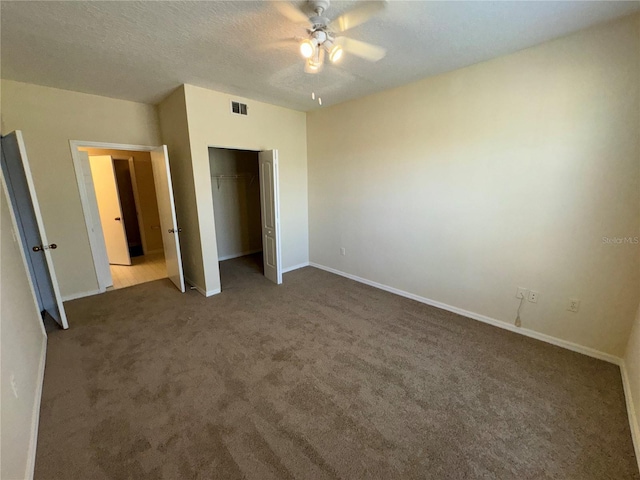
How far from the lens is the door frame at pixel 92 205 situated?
3260 millimetres

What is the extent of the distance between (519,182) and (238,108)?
3.31 meters

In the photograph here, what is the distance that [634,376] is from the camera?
70.9 inches

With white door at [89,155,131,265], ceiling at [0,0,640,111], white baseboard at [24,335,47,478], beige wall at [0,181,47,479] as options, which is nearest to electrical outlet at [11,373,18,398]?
Answer: beige wall at [0,181,47,479]

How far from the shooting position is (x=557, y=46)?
209 centimetres

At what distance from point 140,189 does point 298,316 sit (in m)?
4.39

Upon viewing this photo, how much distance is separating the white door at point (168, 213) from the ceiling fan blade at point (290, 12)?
2.23 meters

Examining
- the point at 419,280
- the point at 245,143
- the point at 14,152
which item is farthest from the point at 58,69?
the point at 419,280

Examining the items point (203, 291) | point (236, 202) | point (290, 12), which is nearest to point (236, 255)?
point (236, 202)

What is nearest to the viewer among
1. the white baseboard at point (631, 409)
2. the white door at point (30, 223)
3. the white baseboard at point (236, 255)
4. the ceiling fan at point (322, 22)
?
the white baseboard at point (631, 409)

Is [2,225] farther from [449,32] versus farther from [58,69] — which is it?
[449,32]

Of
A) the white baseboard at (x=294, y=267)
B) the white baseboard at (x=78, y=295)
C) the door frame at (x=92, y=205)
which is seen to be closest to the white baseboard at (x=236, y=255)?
the white baseboard at (x=294, y=267)

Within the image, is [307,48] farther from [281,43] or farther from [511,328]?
[511,328]

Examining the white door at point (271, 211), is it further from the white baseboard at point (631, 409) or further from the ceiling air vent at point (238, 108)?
the white baseboard at point (631, 409)

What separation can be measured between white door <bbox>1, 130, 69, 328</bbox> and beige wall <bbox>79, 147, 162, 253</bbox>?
2.43m
